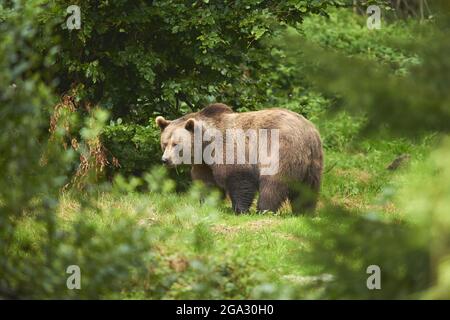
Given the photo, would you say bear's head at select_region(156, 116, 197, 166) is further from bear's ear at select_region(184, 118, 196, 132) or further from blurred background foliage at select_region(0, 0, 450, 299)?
blurred background foliage at select_region(0, 0, 450, 299)

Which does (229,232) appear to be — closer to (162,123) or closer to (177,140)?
(177,140)

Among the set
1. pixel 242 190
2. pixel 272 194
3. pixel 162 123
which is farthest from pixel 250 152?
pixel 162 123

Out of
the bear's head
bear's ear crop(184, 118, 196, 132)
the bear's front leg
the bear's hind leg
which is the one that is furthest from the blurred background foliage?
bear's ear crop(184, 118, 196, 132)

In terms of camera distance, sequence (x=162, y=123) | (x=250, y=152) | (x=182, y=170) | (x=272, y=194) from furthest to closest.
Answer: (x=182, y=170) → (x=162, y=123) → (x=250, y=152) → (x=272, y=194)

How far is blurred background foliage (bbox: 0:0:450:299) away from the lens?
15.4ft

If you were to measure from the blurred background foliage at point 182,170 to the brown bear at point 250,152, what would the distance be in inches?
17.6

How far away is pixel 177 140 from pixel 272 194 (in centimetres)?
155

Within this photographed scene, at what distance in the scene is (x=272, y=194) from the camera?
10961 millimetres

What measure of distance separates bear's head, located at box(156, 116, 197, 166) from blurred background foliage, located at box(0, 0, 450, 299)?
1.54 ft

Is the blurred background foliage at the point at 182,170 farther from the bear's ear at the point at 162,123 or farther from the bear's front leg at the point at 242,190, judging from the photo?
the bear's ear at the point at 162,123

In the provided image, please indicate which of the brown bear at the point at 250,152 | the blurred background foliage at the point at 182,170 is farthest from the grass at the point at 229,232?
the brown bear at the point at 250,152

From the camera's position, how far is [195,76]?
12742 millimetres

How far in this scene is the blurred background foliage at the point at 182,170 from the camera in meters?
4.70

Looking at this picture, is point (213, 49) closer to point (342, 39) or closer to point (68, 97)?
point (68, 97)
